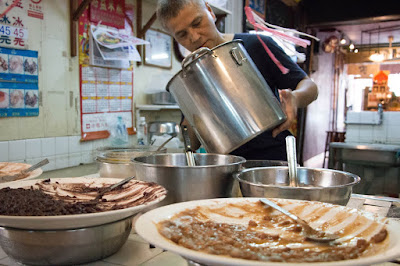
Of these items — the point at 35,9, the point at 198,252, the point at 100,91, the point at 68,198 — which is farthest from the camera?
the point at 100,91

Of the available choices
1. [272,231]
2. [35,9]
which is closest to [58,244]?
[272,231]

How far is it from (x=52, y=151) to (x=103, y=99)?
0.61 m

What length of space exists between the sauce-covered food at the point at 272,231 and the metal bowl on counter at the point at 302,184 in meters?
0.05

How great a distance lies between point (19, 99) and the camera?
2.30 meters

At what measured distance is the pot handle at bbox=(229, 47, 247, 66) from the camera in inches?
48.5

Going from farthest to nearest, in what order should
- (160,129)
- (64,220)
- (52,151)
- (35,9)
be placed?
(160,129) → (52,151) → (35,9) → (64,220)

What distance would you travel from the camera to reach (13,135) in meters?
2.29

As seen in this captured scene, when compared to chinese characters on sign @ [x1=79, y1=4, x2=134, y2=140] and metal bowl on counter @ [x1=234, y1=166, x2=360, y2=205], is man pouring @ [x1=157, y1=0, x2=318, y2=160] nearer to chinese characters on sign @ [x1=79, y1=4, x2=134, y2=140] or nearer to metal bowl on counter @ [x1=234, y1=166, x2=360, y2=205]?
metal bowl on counter @ [x1=234, y1=166, x2=360, y2=205]

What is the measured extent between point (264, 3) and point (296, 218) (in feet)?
16.5

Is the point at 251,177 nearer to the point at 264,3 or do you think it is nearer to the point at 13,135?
the point at 13,135

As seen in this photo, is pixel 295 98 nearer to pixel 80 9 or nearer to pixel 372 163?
pixel 80 9

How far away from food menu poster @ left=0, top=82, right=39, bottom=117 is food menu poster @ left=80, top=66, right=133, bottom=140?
1.33 feet

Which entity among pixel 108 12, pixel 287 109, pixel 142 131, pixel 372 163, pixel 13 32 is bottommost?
pixel 372 163

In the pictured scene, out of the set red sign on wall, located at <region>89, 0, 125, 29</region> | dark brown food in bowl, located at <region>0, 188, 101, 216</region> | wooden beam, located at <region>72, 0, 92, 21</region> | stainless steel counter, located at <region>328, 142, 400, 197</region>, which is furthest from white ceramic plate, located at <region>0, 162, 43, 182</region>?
stainless steel counter, located at <region>328, 142, 400, 197</region>
